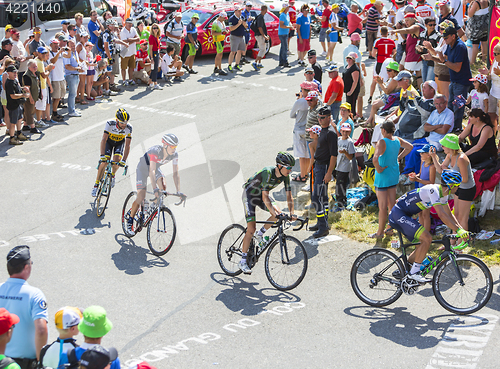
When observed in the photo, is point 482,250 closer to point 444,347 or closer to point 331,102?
point 444,347

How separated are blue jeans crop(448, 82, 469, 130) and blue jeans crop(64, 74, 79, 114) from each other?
9.54 meters

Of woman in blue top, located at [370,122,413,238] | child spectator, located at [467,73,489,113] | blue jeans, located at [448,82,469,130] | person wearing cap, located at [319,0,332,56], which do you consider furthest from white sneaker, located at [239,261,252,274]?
person wearing cap, located at [319,0,332,56]

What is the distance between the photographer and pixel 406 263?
7105mm

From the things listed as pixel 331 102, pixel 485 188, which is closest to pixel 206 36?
pixel 331 102

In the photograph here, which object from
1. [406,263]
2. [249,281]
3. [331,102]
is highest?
[331,102]

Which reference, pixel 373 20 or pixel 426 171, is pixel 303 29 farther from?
pixel 426 171

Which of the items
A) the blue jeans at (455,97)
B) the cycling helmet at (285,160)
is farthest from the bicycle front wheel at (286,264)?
the blue jeans at (455,97)

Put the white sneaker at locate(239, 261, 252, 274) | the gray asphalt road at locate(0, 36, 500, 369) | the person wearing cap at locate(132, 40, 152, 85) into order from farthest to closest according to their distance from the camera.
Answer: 1. the person wearing cap at locate(132, 40, 152, 85)
2. the white sneaker at locate(239, 261, 252, 274)
3. the gray asphalt road at locate(0, 36, 500, 369)

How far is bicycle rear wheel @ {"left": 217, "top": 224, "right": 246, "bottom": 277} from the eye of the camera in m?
8.09

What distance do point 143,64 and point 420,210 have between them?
12583 mm

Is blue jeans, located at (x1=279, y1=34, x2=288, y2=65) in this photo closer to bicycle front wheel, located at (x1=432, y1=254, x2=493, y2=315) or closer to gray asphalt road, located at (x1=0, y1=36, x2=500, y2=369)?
gray asphalt road, located at (x1=0, y1=36, x2=500, y2=369)

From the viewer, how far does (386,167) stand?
8812 mm

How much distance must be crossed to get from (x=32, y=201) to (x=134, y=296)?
4.20 metres

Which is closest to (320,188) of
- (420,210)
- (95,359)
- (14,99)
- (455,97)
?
(420,210)
